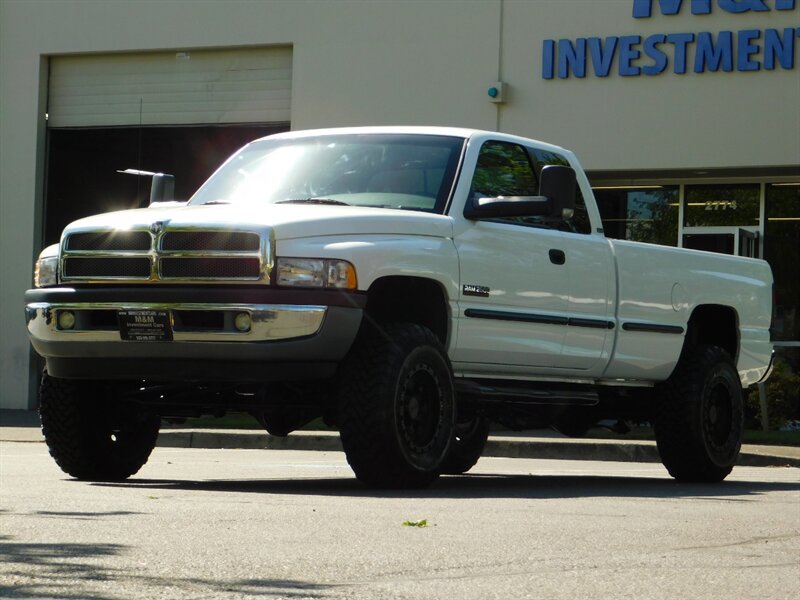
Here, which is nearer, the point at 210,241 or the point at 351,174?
the point at 210,241

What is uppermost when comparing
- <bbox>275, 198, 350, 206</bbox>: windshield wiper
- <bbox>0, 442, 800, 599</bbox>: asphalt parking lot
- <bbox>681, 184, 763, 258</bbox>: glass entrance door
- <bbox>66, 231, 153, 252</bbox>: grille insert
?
<bbox>681, 184, 763, 258</bbox>: glass entrance door

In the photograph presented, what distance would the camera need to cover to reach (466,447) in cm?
1190

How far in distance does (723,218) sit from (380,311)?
44.5 feet

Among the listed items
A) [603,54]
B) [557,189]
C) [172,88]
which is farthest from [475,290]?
[172,88]

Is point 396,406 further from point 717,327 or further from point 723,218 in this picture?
point 723,218

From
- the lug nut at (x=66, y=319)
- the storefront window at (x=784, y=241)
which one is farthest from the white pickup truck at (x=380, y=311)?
the storefront window at (x=784, y=241)

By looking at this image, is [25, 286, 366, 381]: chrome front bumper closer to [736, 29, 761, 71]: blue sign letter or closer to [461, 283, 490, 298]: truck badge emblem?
[461, 283, 490, 298]: truck badge emblem

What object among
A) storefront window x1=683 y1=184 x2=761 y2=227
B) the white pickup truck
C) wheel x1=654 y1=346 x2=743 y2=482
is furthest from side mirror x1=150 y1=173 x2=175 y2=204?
storefront window x1=683 y1=184 x2=761 y2=227

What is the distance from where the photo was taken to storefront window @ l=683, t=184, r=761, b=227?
2200 centimetres

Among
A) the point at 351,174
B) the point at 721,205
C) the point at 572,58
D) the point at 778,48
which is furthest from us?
the point at 721,205

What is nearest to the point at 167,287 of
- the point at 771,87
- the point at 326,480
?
the point at 326,480

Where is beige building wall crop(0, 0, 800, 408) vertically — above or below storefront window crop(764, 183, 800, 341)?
above

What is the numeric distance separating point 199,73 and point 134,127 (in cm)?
136

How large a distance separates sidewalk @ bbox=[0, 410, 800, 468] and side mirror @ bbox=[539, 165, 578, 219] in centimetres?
587
